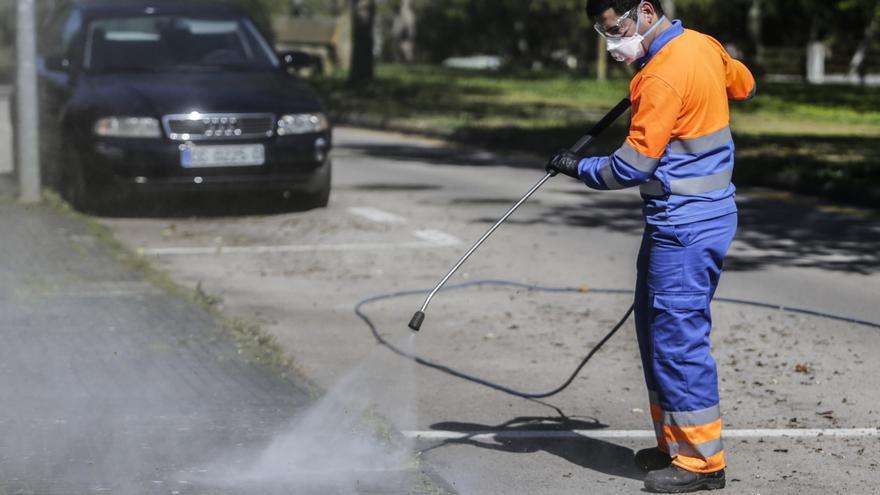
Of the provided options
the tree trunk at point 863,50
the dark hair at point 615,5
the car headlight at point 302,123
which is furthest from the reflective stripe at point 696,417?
the tree trunk at point 863,50

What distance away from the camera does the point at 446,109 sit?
2605 centimetres

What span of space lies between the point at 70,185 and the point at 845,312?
6.67m

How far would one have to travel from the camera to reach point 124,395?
582 cm

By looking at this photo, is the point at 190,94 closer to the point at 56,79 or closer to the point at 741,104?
the point at 56,79

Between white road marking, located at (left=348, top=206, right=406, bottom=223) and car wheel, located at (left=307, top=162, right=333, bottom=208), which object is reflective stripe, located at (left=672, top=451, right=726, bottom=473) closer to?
white road marking, located at (left=348, top=206, right=406, bottom=223)

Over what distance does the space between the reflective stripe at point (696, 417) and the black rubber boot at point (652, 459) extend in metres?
0.22

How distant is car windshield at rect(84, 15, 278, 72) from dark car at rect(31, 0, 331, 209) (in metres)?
0.01

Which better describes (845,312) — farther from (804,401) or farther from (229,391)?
(229,391)

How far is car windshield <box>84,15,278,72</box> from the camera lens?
41.2 feet

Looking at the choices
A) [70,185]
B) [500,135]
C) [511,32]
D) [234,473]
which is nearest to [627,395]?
[234,473]

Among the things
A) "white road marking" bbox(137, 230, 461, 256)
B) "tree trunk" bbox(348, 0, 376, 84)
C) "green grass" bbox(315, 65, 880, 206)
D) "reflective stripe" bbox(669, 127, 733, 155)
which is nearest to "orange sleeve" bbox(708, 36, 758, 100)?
"reflective stripe" bbox(669, 127, 733, 155)

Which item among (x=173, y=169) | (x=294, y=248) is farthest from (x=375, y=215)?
(x=294, y=248)

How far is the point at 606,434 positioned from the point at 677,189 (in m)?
1.34

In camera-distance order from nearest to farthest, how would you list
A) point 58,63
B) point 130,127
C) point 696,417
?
point 696,417 < point 130,127 < point 58,63
